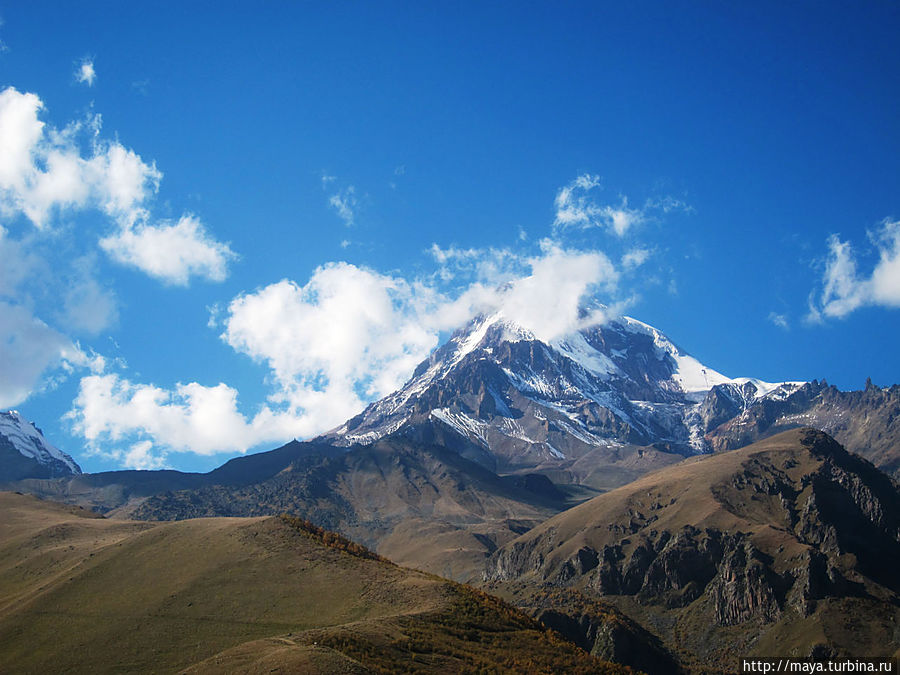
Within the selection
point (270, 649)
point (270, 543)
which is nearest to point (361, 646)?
point (270, 649)

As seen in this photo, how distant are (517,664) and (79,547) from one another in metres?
120

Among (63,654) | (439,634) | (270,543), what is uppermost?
(270,543)

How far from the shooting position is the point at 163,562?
167 metres

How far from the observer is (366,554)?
17988 cm

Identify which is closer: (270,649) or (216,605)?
(270,649)

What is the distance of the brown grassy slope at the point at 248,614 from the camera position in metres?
117

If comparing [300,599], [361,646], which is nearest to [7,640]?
[300,599]

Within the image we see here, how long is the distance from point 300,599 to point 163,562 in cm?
Result: 4110

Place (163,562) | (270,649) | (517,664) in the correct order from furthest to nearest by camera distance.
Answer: (163,562) < (517,664) < (270,649)

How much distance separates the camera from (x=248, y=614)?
5472 inches

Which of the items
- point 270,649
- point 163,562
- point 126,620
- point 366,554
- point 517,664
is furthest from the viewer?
point 366,554

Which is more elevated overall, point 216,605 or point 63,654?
point 216,605

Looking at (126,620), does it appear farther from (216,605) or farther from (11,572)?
(11,572)

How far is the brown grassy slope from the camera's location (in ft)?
384
